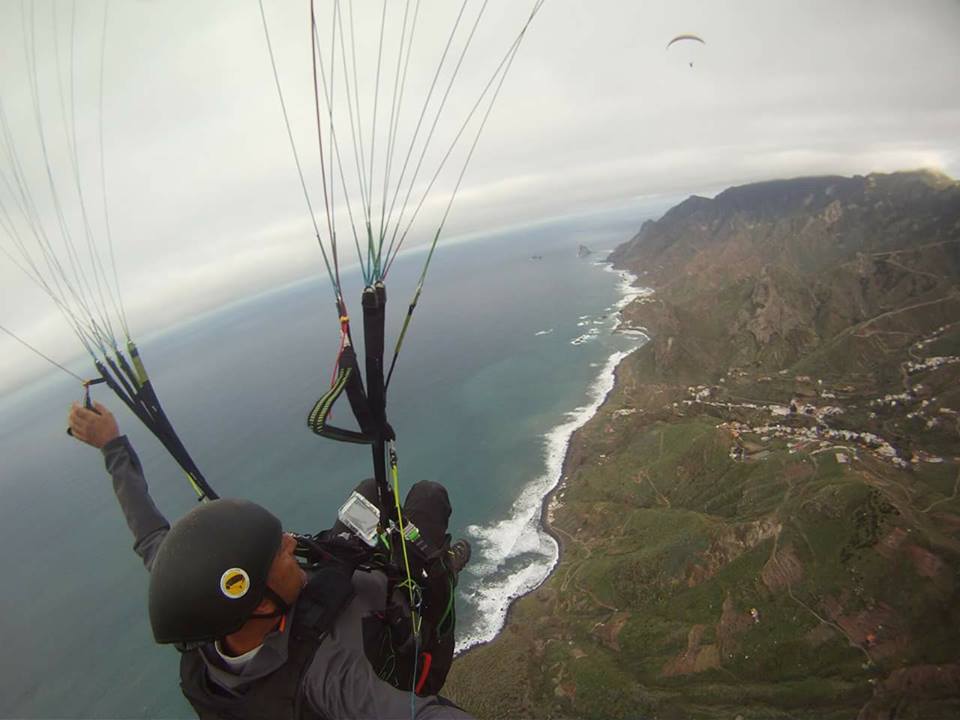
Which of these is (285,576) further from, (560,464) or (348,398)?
(560,464)

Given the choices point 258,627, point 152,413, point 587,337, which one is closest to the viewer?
point 258,627

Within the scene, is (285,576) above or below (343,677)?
above

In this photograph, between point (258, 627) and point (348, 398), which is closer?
point (258, 627)

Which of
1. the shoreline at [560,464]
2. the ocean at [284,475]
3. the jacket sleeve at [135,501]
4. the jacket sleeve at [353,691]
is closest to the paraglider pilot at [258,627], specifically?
the jacket sleeve at [353,691]

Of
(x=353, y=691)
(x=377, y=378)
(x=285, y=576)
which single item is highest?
(x=377, y=378)

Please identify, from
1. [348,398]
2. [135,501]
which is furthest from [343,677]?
[135,501]

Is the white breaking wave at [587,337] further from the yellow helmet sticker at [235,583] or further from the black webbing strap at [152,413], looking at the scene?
the yellow helmet sticker at [235,583]
